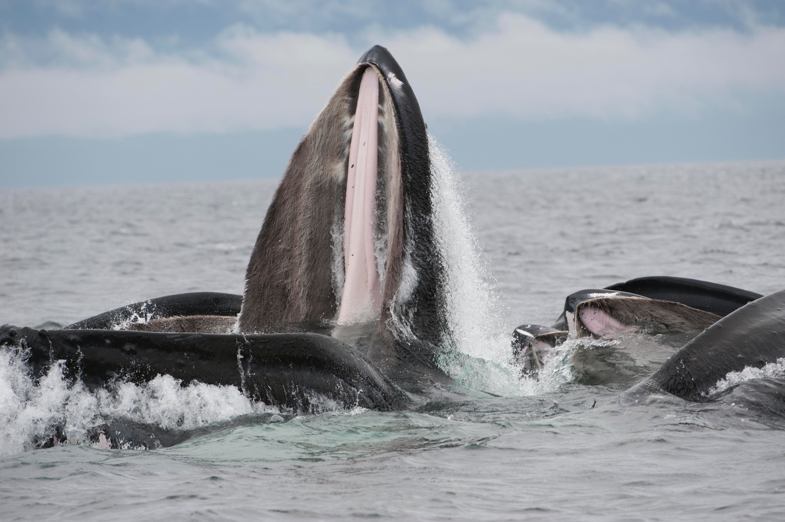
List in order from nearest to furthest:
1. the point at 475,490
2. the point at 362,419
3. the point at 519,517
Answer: the point at 519,517, the point at 475,490, the point at 362,419

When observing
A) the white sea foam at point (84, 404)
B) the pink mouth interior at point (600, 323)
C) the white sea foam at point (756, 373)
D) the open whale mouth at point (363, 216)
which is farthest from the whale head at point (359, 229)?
the white sea foam at point (756, 373)

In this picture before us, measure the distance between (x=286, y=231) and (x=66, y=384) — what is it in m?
1.63

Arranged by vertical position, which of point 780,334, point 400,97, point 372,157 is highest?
point 400,97

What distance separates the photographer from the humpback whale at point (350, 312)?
12.8 ft

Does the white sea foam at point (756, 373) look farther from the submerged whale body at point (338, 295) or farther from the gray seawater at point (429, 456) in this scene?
the submerged whale body at point (338, 295)

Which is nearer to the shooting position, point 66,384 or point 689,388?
point 66,384

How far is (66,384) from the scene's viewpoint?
381 cm

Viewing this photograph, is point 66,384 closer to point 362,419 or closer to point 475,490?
point 362,419

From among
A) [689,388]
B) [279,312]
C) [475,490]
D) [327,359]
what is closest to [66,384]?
[327,359]

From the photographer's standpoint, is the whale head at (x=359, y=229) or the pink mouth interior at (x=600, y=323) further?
the pink mouth interior at (x=600, y=323)

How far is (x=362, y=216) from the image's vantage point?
4816mm

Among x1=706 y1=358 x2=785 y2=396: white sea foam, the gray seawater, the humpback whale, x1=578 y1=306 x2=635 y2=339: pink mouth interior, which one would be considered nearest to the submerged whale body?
the humpback whale

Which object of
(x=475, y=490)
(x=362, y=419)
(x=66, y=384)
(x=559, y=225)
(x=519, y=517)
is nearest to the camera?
(x=519, y=517)

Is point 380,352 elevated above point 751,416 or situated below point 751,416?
above
